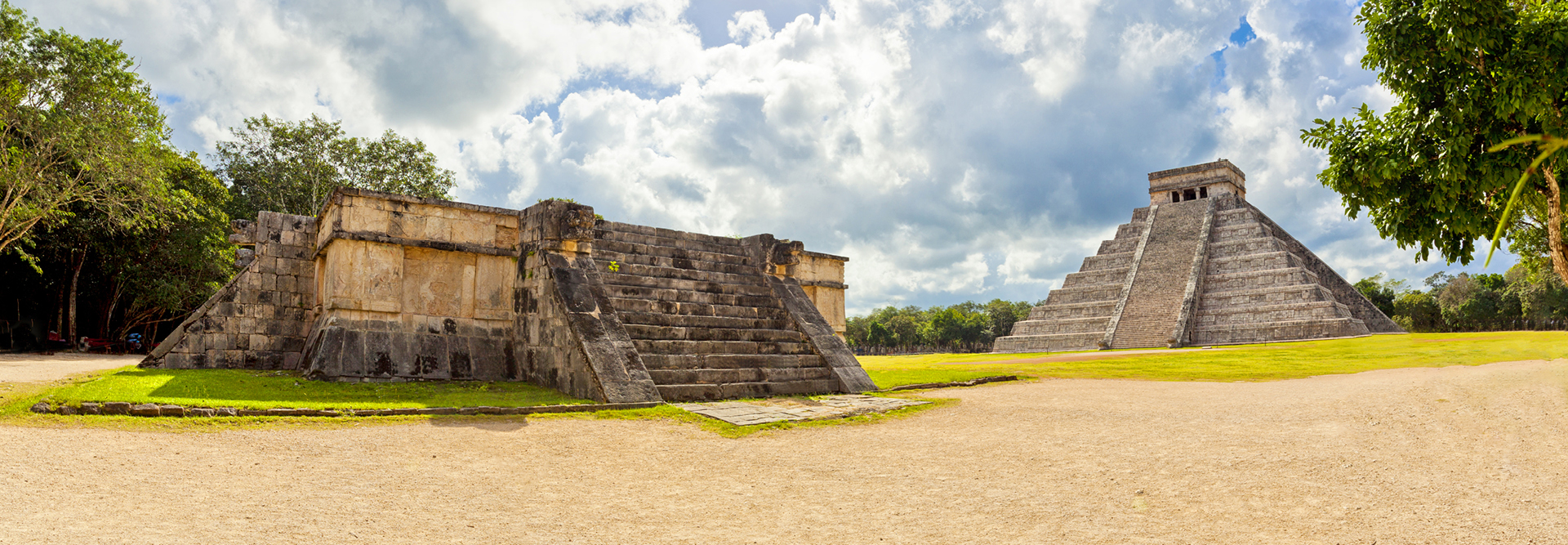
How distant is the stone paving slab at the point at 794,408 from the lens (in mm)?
7113

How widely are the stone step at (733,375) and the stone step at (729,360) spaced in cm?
10

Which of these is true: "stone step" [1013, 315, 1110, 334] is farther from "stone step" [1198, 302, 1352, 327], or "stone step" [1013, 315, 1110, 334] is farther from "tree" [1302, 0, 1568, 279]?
"tree" [1302, 0, 1568, 279]

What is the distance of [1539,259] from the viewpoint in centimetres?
1527

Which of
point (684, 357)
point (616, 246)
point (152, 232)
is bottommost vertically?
point (684, 357)

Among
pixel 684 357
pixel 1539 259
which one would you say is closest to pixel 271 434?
pixel 684 357

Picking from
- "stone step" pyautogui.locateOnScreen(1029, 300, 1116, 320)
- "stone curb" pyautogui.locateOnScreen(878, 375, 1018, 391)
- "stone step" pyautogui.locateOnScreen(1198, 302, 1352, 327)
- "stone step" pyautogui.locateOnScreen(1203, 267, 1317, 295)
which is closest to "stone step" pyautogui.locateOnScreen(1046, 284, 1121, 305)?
"stone step" pyautogui.locateOnScreen(1029, 300, 1116, 320)

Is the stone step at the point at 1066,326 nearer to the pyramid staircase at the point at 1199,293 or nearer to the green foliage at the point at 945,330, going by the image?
the pyramid staircase at the point at 1199,293

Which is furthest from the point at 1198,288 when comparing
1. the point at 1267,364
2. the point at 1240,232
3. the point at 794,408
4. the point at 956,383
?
the point at 794,408

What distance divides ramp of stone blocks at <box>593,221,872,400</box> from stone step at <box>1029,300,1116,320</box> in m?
26.0

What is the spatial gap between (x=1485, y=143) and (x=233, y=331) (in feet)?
46.5

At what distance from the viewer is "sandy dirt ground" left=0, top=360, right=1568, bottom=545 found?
3.67 metres

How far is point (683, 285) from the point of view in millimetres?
10680

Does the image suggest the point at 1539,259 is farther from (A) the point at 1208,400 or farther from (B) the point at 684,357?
(B) the point at 684,357

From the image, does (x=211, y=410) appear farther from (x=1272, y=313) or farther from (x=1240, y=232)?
(x=1240, y=232)
